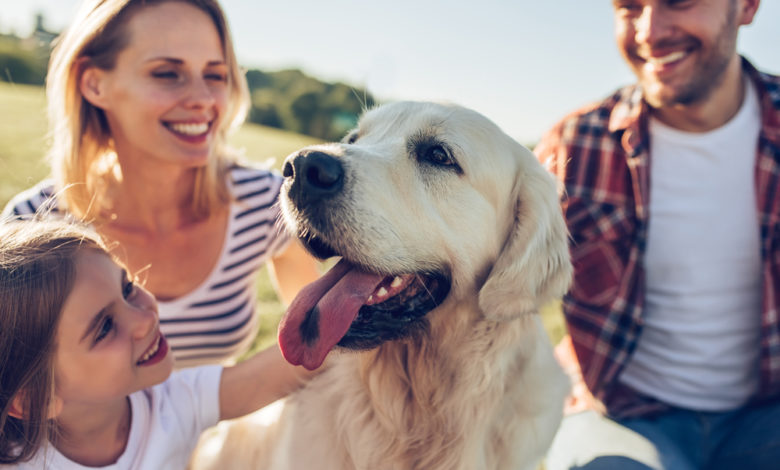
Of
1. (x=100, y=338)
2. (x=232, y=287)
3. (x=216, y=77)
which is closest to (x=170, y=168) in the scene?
(x=216, y=77)

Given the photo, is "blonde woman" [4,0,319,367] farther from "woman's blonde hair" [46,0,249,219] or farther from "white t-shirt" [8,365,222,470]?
"white t-shirt" [8,365,222,470]

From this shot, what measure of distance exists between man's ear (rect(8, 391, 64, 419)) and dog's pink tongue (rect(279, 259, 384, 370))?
779mm

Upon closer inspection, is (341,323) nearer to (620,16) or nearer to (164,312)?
(164,312)

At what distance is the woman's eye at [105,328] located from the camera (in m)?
1.96

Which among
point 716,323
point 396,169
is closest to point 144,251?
point 396,169

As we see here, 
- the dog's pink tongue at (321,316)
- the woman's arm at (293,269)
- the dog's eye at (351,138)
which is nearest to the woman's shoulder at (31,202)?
the woman's arm at (293,269)

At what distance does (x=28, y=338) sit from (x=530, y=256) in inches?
65.4

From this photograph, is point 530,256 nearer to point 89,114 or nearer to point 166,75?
point 166,75

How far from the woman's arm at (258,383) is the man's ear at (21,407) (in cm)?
58

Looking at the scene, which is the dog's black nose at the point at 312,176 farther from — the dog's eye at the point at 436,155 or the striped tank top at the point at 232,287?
the striped tank top at the point at 232,287

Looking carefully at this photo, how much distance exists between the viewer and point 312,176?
181cm

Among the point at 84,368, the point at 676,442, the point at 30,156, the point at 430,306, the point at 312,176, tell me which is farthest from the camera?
the point at 30,156

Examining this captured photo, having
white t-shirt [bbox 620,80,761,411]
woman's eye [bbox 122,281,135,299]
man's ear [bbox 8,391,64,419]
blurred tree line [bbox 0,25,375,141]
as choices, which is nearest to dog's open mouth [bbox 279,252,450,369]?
woman's eye [bbox 122,281,135,299]

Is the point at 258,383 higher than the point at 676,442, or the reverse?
the point at 258,383
